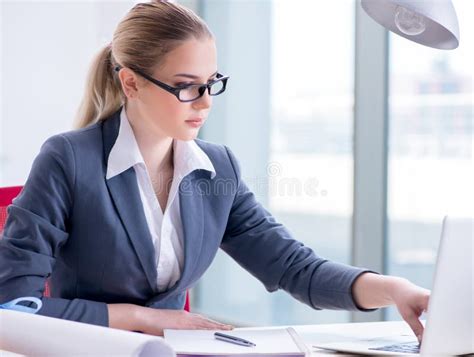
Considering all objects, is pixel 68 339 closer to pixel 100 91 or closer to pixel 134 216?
pixel 134 216

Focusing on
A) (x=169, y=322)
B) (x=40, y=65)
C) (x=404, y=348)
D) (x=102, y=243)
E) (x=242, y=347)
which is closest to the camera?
(x=242, y=347)

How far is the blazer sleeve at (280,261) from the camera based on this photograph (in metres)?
1.71

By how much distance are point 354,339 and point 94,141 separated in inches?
27.1

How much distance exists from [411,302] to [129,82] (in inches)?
30.4

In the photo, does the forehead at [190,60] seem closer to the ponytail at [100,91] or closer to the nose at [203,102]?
the nose at [203,102]

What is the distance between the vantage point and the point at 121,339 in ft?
3.28

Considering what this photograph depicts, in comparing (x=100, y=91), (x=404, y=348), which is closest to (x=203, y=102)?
(x=100, y=91)

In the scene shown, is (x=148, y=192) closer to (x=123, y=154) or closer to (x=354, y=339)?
(x=123, y=154)

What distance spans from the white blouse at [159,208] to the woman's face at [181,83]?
0.29 ft

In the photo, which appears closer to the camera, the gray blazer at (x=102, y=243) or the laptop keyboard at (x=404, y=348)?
the laptop keyboard at (x=404, y=348)

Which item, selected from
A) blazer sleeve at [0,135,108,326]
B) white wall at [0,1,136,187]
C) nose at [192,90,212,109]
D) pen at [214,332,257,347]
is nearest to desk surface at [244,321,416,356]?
pen at [214,332,257,347]

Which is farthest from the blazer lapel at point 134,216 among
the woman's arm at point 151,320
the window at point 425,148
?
the window at point 425,148

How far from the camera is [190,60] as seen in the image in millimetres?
1719

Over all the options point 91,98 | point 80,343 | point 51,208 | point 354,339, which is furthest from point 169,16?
point 80,343
